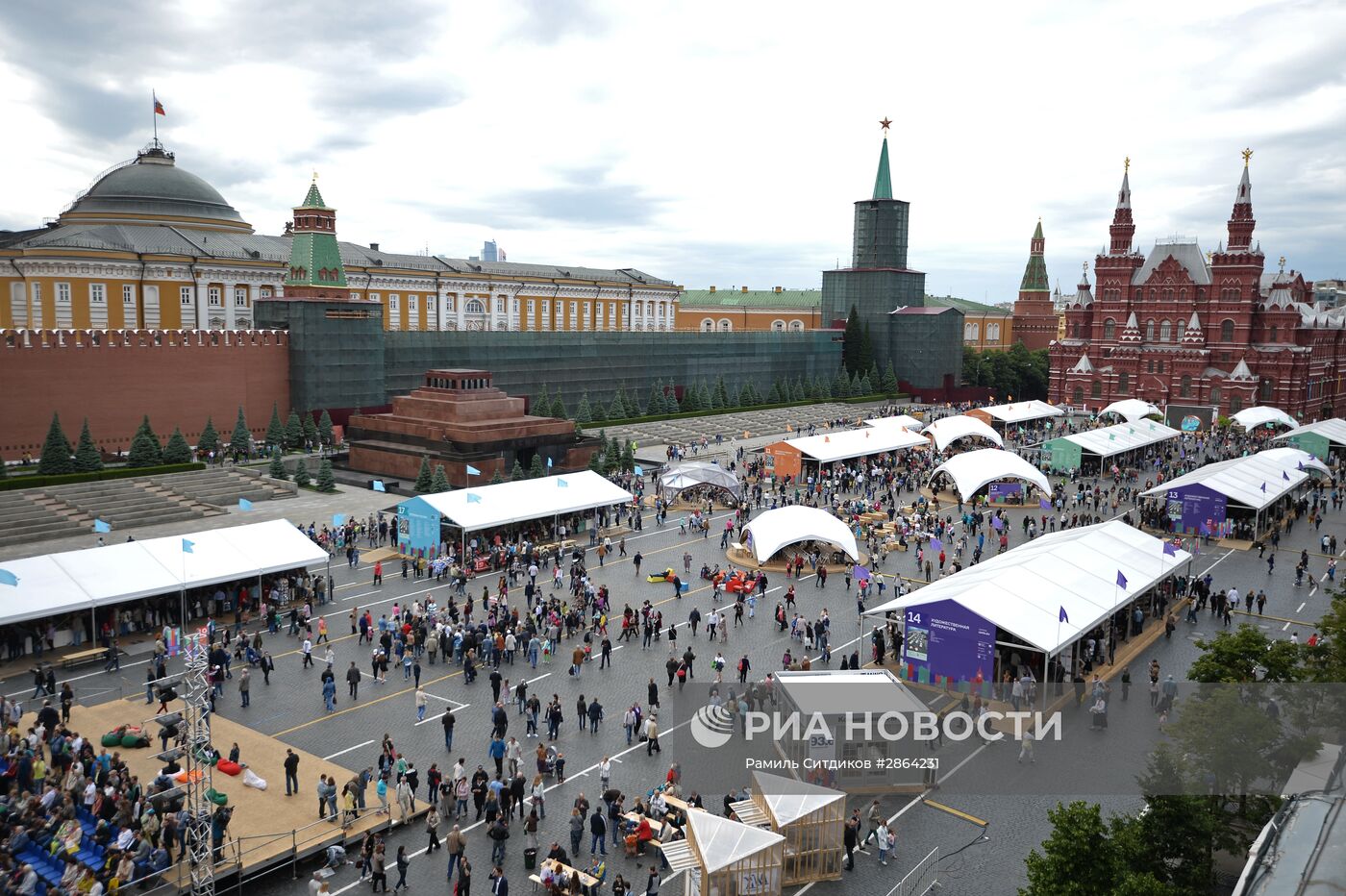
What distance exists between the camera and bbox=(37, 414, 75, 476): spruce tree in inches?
1479

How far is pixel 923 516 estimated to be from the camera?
36625 millimetres

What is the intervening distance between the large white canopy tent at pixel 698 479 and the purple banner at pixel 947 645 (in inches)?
753

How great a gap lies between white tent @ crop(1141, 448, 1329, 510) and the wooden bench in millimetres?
34662

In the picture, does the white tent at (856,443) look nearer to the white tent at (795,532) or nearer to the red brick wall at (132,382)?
the white tent at (795,532)

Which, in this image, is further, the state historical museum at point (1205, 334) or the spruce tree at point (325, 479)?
the state historical museum at point (1205, 334)

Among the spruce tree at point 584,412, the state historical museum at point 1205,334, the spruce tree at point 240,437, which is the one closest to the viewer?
the spruce tree at point 240,437

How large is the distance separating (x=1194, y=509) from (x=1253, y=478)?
4.25 meters

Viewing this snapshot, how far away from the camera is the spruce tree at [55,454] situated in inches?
1479

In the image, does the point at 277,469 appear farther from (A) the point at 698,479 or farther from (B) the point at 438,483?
(A) the point at 698,479

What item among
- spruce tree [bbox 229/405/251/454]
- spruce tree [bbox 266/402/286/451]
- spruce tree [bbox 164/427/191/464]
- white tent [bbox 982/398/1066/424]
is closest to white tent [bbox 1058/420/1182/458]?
white tent [bbox 982/398/1066/424]

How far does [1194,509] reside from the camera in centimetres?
3566

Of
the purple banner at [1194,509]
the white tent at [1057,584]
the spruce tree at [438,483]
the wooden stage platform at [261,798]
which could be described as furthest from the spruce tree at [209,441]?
the purple banner at [1194,509]

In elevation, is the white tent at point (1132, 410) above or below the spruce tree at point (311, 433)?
above

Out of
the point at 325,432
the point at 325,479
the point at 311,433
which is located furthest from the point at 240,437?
the point at 325,479
